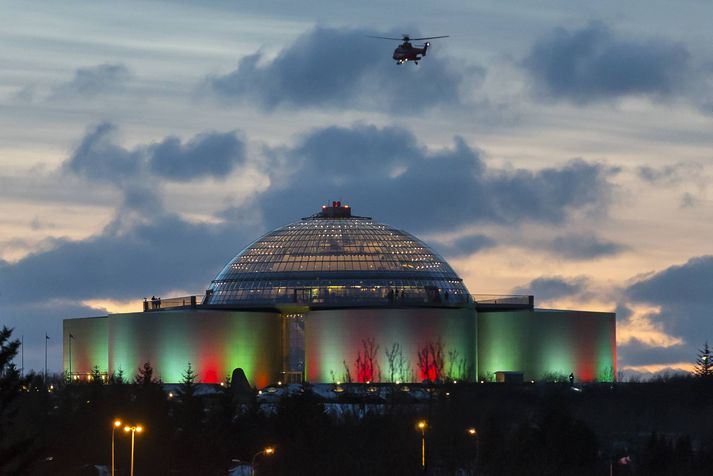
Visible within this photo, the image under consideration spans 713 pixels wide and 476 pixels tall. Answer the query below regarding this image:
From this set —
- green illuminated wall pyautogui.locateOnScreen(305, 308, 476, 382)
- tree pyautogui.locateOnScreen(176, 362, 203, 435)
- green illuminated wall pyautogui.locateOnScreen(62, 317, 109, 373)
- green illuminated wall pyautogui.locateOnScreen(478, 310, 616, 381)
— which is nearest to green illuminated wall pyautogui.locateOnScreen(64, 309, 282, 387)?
green illuminated wall pyautogui.locateOnScreen(305, 308, 476, 382)

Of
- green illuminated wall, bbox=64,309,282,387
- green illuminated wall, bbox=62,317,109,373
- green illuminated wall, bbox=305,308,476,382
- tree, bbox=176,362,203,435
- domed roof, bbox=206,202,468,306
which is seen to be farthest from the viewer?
green illuminated wall, bbox=62,317,109,373

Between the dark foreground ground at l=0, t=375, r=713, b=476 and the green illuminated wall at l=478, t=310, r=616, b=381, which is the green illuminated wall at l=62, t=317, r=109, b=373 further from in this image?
the green illuminated wall at l=478, t=310, r=616, b=381

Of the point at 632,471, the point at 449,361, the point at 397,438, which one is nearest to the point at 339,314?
the point at 449,361

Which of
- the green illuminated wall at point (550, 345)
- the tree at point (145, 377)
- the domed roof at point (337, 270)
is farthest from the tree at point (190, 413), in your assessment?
the green illuminated wall at point (550, 345)

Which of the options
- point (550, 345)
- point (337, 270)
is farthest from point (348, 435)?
point (337, 270)

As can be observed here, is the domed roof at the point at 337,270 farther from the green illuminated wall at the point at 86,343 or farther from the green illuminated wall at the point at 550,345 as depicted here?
the green illuminated wall at the point at 86,343

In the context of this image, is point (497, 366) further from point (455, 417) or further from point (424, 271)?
point (455, 417)
